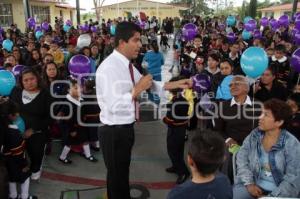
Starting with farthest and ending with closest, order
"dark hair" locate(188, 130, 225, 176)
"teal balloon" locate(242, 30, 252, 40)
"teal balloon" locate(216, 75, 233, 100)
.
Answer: "teal balloon" locate(242, 30, 252, 40)
"teal balloon" locate(216, 75, 233, 100)
"dark hair" locate(188, 130, 225, 176)

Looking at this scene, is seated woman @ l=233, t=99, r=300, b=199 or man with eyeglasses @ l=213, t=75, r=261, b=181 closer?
seated woman @ l=233, t=99, r=300, b=199

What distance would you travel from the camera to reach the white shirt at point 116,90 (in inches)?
105

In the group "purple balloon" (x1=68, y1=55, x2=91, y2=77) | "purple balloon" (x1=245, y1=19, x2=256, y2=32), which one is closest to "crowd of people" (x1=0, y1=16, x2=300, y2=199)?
"purple balloon" (x1=68, y1=55, x2=91, y2=77)

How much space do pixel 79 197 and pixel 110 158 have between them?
48.7 inches

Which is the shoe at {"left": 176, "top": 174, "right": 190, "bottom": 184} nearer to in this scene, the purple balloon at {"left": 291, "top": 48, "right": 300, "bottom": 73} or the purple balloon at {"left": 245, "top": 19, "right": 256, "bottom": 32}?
the purple balloon at {"left": 291, "top": 48, "right": 300, "bottom": 73}

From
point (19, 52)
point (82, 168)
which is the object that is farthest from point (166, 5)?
point (82, 168)

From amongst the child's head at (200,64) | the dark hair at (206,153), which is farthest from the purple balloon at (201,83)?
the dark hair at (206,153)

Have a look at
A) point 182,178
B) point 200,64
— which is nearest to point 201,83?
point 200,64

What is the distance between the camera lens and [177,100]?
4.12 m

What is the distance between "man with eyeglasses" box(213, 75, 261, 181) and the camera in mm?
3561

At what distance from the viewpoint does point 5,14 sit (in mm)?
23438

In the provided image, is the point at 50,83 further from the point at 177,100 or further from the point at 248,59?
the point at 248,59

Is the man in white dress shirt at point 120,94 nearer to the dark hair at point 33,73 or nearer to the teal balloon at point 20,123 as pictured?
the teal balloon at point 20,123

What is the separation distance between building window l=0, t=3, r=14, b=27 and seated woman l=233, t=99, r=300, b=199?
77.3 feet
